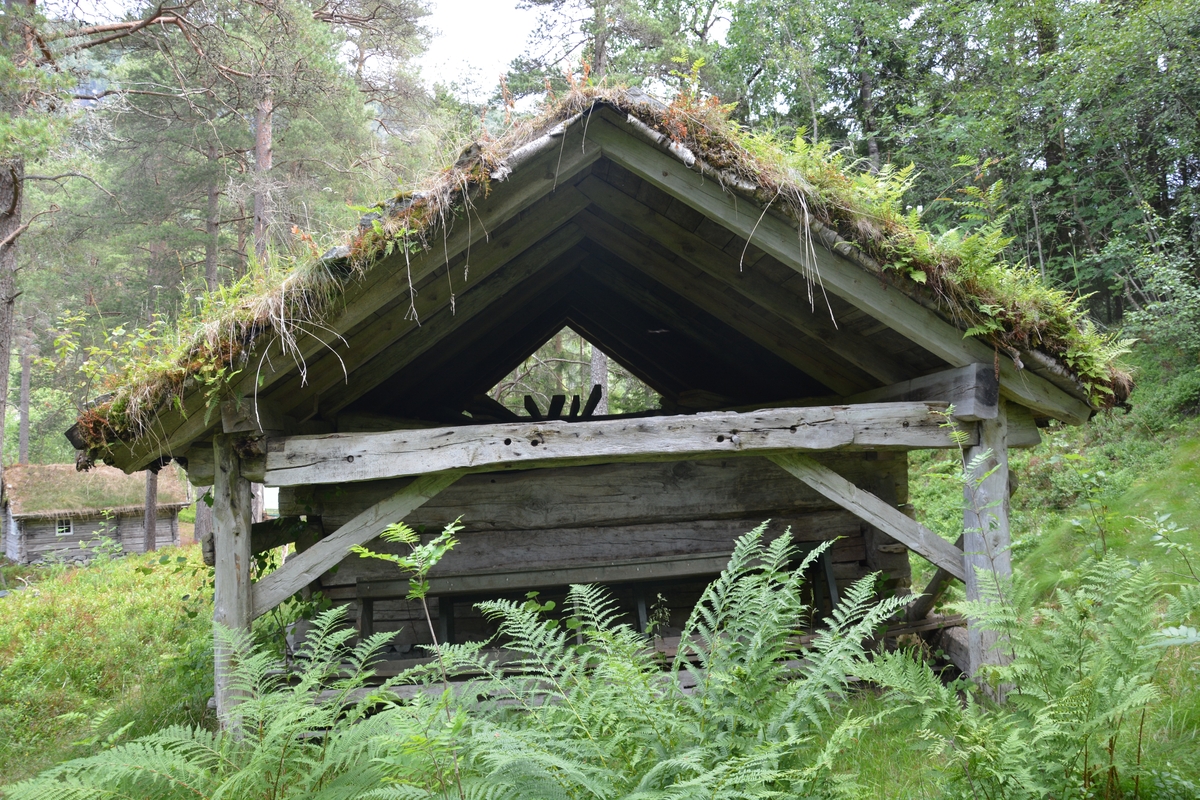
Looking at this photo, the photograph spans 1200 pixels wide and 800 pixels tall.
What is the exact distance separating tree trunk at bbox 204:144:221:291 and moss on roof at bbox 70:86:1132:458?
41.9 feet

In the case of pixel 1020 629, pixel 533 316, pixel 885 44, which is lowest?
pixel 1020 629

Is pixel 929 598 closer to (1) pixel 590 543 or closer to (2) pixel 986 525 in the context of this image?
(2) pixel 986 525

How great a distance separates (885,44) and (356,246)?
704 inches

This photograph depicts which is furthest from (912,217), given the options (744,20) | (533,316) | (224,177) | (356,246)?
(744,20)

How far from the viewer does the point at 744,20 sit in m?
17.2

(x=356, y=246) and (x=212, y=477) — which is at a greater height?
(x=356, y=246)

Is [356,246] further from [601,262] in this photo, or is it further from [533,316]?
[533,316]

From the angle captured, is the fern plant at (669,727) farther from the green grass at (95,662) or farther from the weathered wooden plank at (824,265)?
the green grass at (95,662)

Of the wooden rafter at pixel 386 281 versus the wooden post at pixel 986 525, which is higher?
the wooden rafter at pixel 386 281

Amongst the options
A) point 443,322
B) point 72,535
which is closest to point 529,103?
point 443,322

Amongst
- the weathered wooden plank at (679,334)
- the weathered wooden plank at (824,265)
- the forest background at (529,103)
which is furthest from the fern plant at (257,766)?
the forest background at (529,103)

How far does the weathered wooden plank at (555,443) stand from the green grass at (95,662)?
145 centimetres

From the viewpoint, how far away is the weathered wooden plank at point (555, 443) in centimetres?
370

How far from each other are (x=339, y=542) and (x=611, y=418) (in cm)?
208
